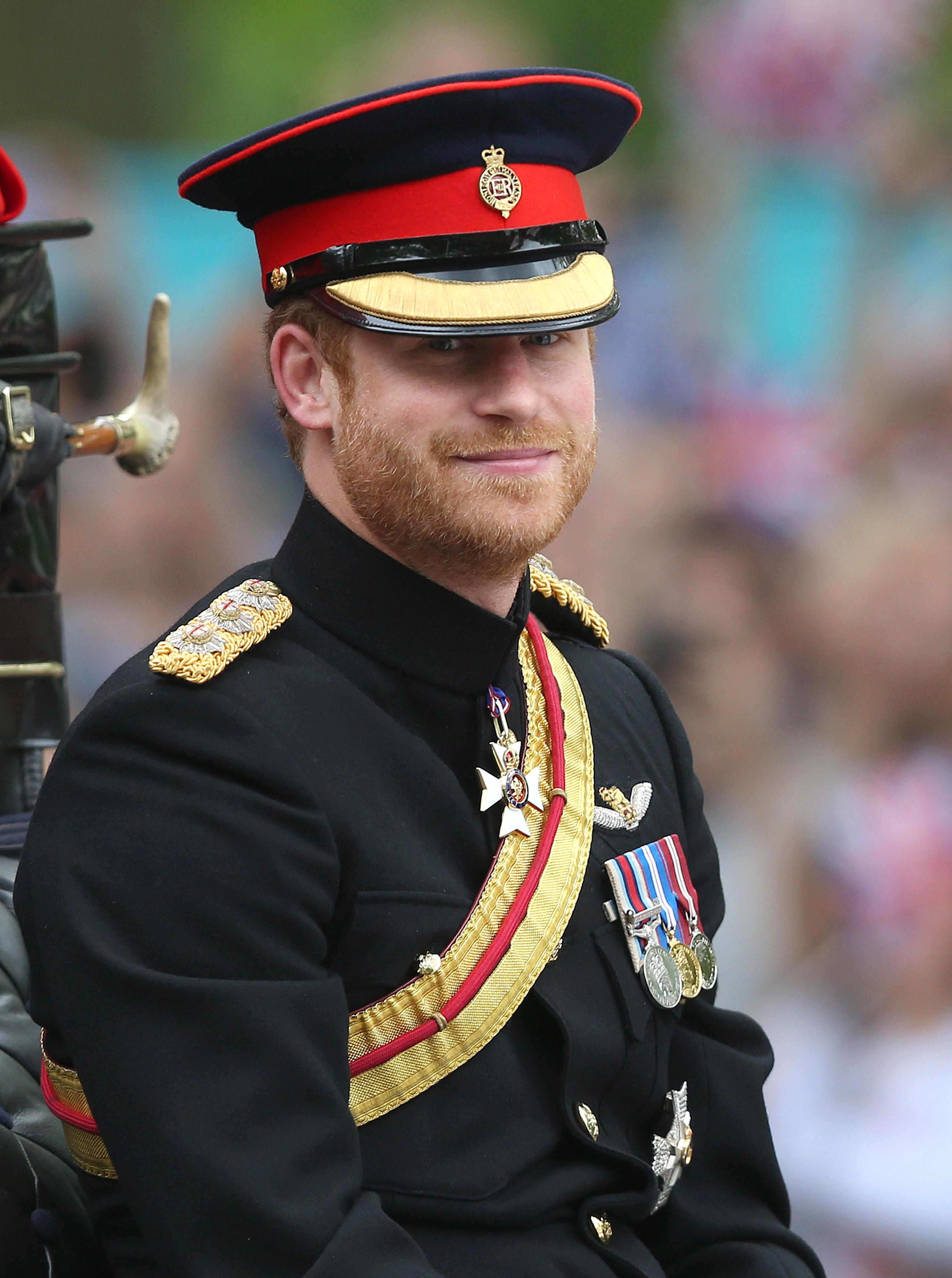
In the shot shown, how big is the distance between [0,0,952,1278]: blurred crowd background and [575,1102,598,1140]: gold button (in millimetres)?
3229

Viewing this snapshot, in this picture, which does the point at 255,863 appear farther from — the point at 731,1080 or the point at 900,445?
the point at 900,445

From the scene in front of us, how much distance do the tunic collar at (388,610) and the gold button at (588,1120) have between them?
460mm

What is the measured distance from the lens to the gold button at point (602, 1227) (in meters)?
1.86

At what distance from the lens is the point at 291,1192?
1599mm

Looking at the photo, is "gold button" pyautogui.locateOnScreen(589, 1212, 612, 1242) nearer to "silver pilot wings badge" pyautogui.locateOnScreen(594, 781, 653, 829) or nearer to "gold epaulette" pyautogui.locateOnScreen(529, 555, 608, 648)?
"silver pilot wings badge" pyautogui.locateOnScreen(594, 781, 653, 829)

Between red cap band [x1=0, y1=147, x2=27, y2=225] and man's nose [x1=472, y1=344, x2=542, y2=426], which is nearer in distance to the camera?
man's nose [x1=472, y1=344, x2=542, y2=426]

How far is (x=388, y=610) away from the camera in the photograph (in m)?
1.91

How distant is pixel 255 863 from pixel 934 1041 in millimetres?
3535

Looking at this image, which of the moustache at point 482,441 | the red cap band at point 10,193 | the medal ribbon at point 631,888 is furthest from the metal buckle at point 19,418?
the medal ribbon at point 631,888

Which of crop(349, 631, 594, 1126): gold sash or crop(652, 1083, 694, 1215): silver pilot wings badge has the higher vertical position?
crop(349, 631, 594, 1126): gold sash

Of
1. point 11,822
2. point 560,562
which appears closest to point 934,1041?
point 560,562

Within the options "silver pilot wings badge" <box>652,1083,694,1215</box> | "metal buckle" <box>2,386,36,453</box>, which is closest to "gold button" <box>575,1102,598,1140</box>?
"silver pilot wings badge" <box>652,1083,694,1215</box>

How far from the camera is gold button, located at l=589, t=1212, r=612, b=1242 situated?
186 centimetres

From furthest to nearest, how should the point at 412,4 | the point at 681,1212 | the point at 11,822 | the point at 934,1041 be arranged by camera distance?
the point at 412,4, the point at 934,1041, the point at 11,822, the point at 681,1212
